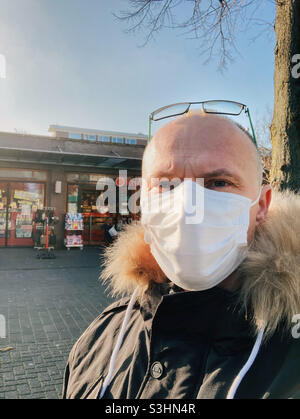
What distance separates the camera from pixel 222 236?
143 centimetres

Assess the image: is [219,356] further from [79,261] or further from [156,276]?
[79,261]

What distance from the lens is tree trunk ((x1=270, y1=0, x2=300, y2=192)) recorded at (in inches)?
122

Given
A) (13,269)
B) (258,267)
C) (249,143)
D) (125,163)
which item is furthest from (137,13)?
(125,163)

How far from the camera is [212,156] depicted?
1.37 m

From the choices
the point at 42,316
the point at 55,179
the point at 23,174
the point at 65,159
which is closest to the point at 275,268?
the point at 42,316

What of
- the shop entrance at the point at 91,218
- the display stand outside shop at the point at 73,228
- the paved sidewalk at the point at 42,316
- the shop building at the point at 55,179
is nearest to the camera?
the paved sidewalk at the point at 42,316

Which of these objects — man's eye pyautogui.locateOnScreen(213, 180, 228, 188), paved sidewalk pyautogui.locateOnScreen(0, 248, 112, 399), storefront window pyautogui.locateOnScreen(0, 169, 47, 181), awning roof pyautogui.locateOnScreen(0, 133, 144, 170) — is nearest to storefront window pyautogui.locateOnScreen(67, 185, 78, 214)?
awning roof pyautogui.locateOnScreen(0, 133, 144, 170)

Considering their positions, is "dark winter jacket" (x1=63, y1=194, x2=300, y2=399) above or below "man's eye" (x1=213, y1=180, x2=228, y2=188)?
below

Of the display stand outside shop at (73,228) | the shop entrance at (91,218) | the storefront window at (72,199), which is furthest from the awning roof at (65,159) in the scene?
the display stand outside shop at (73,228)

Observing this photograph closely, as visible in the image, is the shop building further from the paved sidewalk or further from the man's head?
the man's head

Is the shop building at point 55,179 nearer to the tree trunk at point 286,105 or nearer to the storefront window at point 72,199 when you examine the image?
the storefront window at point 72,199

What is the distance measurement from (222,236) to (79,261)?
37.4ft

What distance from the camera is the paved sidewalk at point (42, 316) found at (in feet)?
12.6

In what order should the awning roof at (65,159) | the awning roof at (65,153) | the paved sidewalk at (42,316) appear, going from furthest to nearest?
1. the awning roof at (65,153)
2. the awning roof at (65,159)
3. the paved sidewalk at (42,316)
